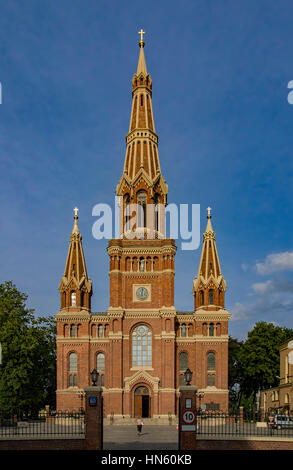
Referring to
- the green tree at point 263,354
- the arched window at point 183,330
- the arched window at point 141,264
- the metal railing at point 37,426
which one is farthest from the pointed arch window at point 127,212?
the metal railing at point 37,426

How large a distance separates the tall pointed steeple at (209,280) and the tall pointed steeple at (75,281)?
12.4 m

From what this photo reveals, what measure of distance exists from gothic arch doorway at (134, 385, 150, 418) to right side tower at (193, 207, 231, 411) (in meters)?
5.55

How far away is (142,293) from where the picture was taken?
193ft

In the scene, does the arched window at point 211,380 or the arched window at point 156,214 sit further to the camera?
the arched window at point 156,214

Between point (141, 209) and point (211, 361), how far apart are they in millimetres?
18684

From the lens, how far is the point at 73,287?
61188 millimetres

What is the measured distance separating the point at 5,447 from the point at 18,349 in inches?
1260

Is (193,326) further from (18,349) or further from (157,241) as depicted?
(18,349)

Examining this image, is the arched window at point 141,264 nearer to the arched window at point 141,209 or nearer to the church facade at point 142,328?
the church facade at point 142,328

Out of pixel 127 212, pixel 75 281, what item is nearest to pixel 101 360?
pixel 75 281

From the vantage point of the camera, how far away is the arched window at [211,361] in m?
58.1

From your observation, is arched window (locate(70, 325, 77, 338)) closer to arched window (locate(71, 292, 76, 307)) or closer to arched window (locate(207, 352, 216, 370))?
arched window (locate(71, 292, 76, 307))

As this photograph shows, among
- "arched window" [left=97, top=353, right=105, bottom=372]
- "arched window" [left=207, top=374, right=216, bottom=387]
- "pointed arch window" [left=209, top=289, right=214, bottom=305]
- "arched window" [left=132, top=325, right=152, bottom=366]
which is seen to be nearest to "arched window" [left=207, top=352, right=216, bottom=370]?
"arched window" [left=207, top=374, right=216, bottom=387]
